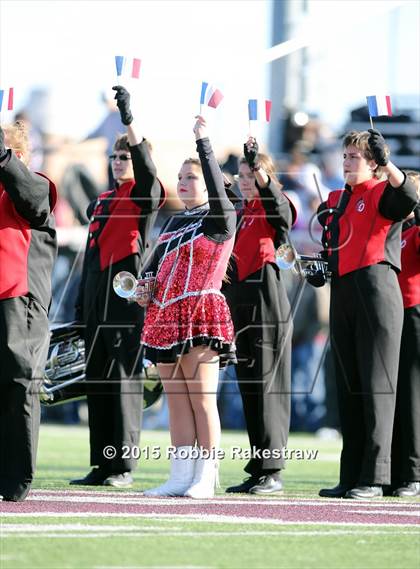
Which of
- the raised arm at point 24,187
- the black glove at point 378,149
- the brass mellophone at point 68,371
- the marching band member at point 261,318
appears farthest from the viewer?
the brass mellophone at point 68,371

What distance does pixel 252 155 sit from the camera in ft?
26.0

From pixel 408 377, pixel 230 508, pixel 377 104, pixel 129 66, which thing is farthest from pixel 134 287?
pixel 408 377

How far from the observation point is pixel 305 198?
47.8ft

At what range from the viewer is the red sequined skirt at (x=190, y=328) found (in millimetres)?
7441

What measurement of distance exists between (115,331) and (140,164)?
108 centimetres

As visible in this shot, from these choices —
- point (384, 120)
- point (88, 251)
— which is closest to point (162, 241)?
point (88, 251)

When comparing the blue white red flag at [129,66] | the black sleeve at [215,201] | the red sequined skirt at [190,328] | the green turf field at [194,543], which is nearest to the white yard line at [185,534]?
the green turf field at [194,543]

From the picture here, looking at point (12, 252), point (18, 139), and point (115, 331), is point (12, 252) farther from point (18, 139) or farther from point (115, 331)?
point (115, 331)

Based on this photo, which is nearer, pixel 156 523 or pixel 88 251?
pixel 156 523

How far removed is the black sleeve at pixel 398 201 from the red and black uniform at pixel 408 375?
0.73 meters

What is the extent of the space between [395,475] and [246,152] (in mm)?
2086

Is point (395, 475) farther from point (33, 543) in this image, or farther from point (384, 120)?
point (384, 120)

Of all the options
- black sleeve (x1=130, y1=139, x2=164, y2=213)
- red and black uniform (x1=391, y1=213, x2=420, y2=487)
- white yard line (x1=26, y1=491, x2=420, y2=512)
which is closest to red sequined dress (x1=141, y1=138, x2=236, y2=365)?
black sleeve (x1=130, y1=139, x2=164, y2=213)

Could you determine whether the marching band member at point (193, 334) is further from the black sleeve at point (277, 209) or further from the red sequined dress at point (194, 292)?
the black sleeve at point (277, 209)
